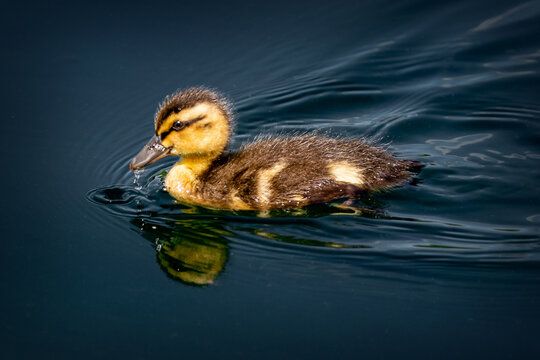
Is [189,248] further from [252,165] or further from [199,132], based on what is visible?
[199,132]

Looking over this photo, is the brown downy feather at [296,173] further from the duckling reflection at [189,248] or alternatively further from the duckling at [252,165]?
the duckling reflection at [189,248]

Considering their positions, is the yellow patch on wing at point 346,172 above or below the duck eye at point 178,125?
below

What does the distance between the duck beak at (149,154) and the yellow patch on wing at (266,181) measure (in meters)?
0.66

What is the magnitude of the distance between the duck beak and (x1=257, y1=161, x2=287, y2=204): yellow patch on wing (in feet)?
2.18

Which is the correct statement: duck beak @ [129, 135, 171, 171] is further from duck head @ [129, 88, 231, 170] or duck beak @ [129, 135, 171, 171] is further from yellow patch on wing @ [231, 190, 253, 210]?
yellow patch on wing @ [231, 190, 253, 210]

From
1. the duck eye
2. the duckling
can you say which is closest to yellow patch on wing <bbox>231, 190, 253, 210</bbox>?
the duckling

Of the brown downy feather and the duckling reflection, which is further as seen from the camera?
the brown downy feather

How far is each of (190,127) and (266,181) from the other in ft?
1.96

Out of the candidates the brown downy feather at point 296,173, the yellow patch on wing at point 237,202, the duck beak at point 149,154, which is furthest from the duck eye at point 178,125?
the yellow patch on wing at point 237,202

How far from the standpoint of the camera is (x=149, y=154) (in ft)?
14.0

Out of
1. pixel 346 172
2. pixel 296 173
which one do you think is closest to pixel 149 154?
pixel 296 173

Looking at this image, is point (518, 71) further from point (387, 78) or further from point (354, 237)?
point (354, 237)

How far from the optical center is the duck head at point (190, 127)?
165 inches

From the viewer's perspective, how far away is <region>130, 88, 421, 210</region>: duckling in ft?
13.5
